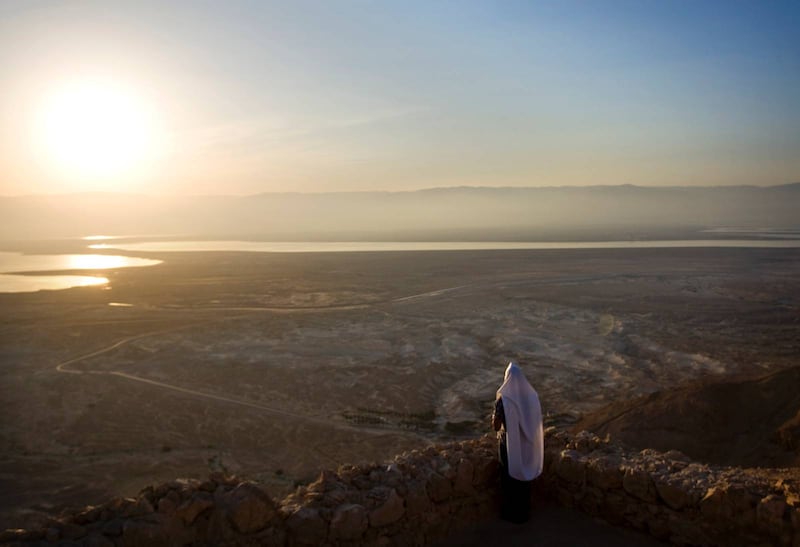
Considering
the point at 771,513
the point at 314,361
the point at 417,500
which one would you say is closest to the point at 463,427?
the point at 314,361

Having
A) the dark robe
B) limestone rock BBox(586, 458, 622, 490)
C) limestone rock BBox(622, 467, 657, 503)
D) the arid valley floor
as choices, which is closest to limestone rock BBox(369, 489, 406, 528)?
the dark robe

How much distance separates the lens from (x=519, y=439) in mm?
4836

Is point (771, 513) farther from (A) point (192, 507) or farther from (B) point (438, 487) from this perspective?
(A) point (192, 507)

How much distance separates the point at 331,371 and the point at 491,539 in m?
11.1

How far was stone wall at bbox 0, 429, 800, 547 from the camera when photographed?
3.86 meters

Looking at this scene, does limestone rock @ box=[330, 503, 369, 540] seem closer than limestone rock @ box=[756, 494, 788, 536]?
No

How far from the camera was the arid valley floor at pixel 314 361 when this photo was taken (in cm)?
1038

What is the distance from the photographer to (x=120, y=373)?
1537 cm

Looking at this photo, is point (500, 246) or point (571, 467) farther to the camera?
point (500, 246)

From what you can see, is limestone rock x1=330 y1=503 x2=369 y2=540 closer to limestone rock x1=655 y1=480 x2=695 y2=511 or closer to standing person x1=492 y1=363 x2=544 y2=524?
standing person x1=492 y1=363 x2=544 y2=524

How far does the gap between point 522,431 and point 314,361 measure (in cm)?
1230

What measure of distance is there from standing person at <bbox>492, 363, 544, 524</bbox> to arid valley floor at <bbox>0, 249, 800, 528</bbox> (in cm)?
509

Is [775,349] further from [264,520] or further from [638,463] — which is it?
[264,520]

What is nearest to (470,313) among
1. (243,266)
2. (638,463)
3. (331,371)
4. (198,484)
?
(331,371)
